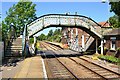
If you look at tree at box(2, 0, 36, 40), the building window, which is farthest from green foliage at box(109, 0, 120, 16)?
tree at box(2, 0, 36, 40)

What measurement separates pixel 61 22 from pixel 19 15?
30.3m

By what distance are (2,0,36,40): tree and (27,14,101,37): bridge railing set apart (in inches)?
1088

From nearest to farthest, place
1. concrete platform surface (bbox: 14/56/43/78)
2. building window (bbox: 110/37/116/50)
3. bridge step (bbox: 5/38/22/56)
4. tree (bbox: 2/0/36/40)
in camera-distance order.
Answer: concrete platform surface (bbox: 14/56/43/78) < bridge step (bbox: 5/38/22/56) < building window (bbox: 110/37/116/50) < tree (bbox: 2/0/36/40)

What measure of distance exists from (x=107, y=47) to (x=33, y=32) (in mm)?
9889

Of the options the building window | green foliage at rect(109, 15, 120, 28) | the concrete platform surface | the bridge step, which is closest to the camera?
the concrete platform surface

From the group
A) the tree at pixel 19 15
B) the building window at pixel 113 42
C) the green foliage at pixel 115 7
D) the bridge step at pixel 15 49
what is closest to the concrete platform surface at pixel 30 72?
the bridge step at pixel 15 49

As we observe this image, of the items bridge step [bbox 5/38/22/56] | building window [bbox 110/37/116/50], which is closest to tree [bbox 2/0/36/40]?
bridge step [bbox 5/38/22/56]

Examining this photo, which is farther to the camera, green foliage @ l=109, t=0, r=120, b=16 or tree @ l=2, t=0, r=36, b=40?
tree @ l=2, t=0, r=36, b=40

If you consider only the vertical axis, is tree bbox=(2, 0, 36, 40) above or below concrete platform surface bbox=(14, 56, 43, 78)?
above

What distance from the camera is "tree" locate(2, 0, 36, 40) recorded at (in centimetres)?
5748

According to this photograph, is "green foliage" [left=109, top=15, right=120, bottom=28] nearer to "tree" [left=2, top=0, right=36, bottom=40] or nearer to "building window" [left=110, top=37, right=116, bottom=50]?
"building window" [left=110, top=37, right=116, bottom=50]

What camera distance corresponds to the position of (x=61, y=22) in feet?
99.2

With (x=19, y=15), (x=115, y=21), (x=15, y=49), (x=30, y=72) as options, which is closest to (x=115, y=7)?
(x=115, y=21)

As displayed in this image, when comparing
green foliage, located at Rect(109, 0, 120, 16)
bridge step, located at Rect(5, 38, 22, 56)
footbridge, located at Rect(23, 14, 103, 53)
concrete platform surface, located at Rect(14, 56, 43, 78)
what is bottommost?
concrete platform surface, located at Rect(14, 56, 43, 78)
